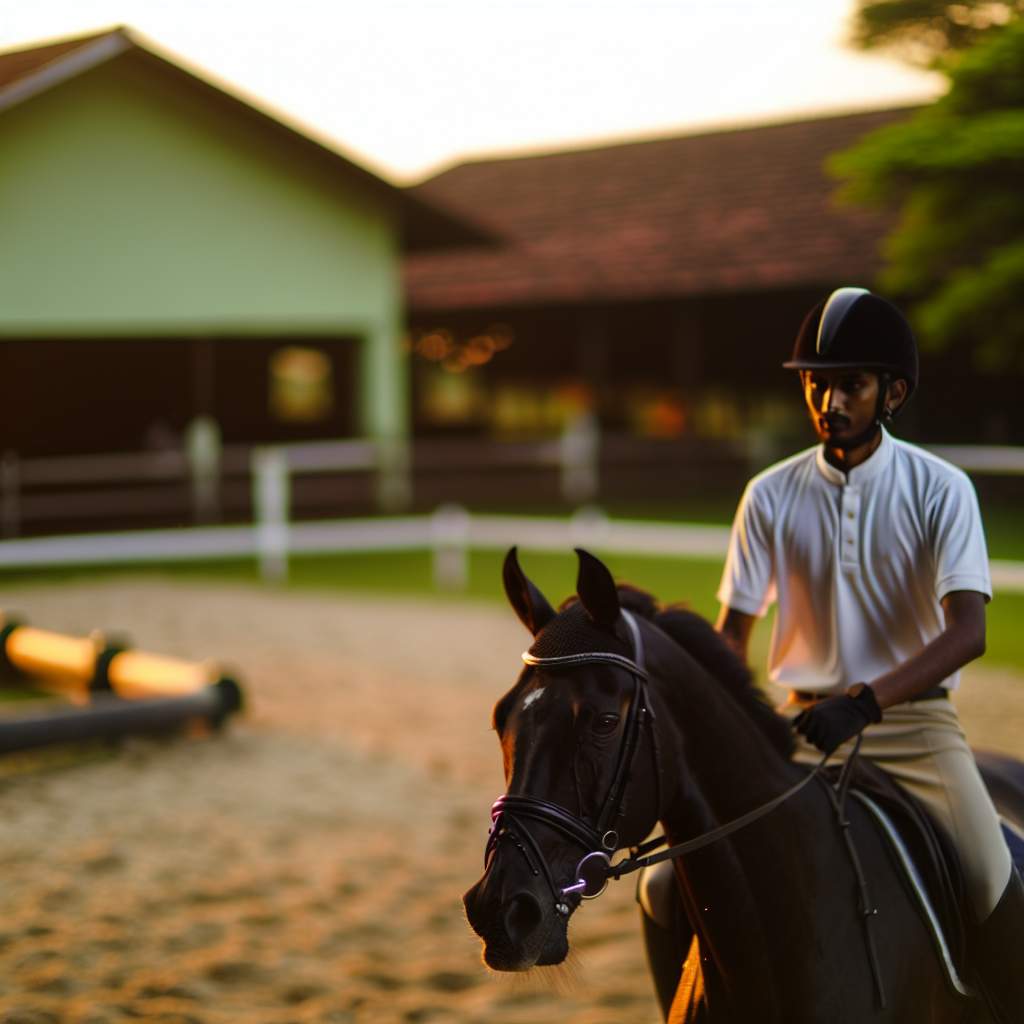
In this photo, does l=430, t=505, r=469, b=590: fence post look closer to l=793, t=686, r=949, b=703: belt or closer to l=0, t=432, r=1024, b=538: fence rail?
l=0, t=432, r=1024, b=538: fence rail

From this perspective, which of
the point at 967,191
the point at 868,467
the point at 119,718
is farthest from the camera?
the point at 119,718

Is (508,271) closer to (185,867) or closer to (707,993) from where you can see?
(185,867)

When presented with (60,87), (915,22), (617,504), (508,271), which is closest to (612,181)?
(508,271)

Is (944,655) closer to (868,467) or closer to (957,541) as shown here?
(957,541)

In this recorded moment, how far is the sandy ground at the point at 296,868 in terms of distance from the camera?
4395 mm

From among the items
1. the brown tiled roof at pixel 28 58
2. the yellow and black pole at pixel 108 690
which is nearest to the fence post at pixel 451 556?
the yellow and black pole at pixel 108 690

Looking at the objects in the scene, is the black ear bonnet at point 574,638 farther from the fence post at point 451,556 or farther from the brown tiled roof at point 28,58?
the fence post at point 451,556

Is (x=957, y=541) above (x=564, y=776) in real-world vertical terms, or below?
above

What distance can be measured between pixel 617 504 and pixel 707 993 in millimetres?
18553

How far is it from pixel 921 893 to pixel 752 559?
0.73 m

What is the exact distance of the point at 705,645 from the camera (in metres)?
2.52

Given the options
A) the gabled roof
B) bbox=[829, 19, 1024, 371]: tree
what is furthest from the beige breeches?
the gabled roof

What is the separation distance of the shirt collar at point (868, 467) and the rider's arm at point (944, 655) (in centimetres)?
29

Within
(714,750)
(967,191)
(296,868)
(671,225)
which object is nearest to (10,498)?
(296,868)
